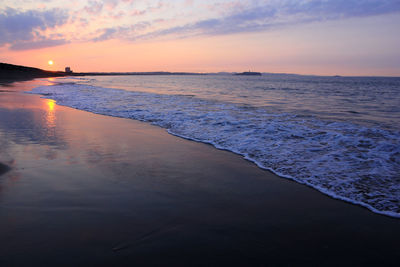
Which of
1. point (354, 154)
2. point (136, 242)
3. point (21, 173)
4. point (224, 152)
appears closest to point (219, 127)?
point (224, 152)

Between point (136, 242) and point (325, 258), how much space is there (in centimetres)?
185

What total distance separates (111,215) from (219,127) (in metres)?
6.42

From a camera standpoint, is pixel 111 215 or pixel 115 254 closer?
pixel 115 254

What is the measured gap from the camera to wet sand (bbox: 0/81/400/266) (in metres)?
2.61

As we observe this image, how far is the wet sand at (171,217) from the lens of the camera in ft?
8.56

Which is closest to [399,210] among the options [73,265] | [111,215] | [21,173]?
[111,215]

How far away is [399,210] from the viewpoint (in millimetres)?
3693

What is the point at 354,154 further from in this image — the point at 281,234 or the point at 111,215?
the point at 111,215

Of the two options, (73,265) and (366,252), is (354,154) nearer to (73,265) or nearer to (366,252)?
(366,252)

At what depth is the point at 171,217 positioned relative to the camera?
333 cm

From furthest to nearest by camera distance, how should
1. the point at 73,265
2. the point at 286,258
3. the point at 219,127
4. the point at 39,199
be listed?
the point at 219,127
the point at 39,199
the point at 286,258
the point at 73,265

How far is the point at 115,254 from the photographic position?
8.43 feet

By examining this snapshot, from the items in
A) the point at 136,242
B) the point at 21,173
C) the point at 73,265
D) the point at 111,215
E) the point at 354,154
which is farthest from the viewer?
the point at 354,154

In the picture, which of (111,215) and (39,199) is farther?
(39,199)
